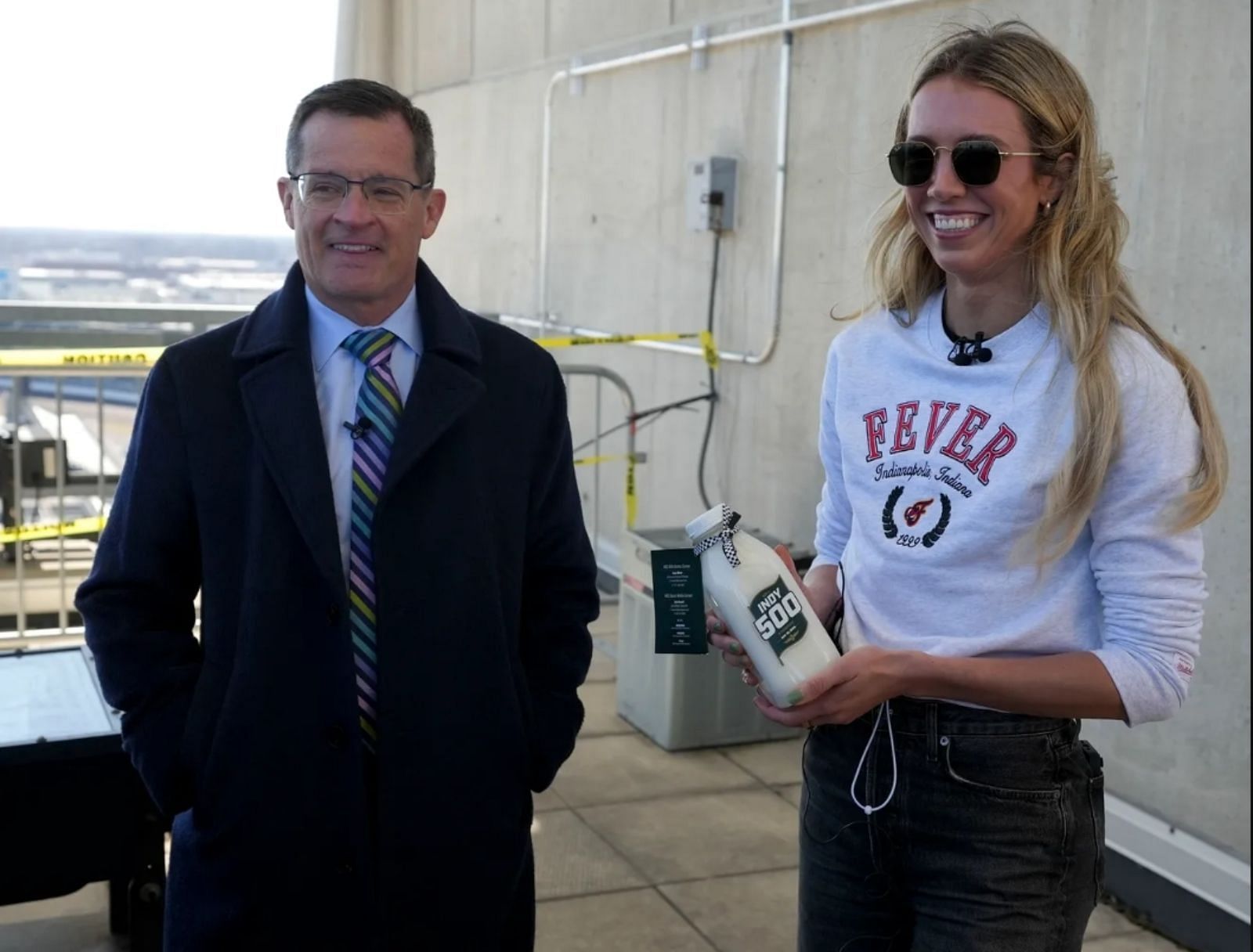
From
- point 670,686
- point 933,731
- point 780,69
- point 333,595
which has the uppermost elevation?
point 780,69

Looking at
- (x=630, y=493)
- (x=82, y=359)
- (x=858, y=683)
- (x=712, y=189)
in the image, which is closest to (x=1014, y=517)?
(x=858, y=683)

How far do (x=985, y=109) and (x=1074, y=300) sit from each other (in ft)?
0.82

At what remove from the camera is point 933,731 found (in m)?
1.74

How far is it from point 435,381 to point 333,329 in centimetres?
18

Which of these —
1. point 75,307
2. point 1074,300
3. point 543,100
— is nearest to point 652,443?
point 543,100

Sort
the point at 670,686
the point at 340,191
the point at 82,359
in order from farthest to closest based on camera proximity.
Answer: the point at 82,359 < the point at 670,686 < the point at 340,191

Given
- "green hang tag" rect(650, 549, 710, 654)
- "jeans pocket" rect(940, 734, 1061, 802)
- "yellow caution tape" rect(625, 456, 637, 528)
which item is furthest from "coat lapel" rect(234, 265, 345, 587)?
"yellow caution tape" rect(625, 456, 637, 528)

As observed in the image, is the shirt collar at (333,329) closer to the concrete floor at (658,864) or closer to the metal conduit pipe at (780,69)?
the concrete floor at (658,864)

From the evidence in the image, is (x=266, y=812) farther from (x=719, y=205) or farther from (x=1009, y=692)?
(x=719, y=205)

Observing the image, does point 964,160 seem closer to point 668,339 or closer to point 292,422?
point 292,422

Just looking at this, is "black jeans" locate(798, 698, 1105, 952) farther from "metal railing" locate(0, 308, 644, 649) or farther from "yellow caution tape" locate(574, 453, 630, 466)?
"metal railing" locate(0, 308, 644, 649)

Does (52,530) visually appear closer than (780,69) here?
No

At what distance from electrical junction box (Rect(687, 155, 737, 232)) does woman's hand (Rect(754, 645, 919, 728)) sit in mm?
4639

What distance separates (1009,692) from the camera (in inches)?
65.1
